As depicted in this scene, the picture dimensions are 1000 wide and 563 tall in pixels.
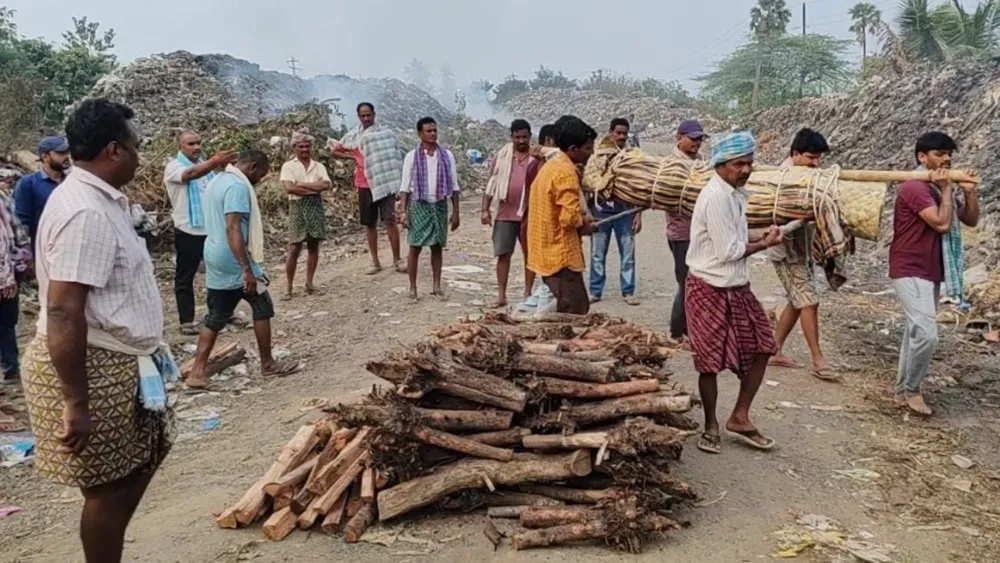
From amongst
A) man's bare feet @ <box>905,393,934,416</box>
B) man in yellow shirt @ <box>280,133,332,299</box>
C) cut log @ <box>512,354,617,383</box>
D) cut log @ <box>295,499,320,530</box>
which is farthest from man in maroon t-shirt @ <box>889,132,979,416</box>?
man in yellow shirt @ <box>280,133,332,299</box>

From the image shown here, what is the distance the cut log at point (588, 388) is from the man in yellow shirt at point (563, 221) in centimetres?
154

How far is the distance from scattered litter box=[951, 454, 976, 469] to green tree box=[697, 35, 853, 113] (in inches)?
1122

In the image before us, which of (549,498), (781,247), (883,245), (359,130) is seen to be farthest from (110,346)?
(883,245)

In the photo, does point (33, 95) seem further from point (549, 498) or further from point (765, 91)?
point (765, 91)

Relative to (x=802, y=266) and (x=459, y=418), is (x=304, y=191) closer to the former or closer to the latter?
(x=802, y=266)

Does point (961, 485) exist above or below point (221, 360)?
below

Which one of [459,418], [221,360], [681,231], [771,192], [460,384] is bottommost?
[221,360]

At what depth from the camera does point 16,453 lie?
5.09 metres

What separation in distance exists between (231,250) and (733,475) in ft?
11.9

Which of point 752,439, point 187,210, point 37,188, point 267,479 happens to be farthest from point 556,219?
point 37,188

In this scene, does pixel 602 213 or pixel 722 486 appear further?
pixel 602 213

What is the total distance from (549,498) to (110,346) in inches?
75.3

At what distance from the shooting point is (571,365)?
383cm

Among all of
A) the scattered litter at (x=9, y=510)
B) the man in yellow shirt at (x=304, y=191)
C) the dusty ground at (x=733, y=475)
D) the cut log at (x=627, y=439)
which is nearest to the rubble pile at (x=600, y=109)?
the man in yellow shirt at (x=304, y=191)
